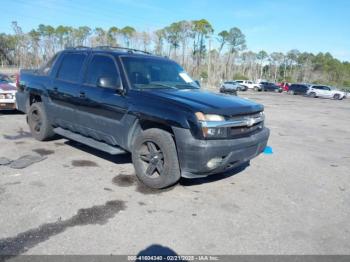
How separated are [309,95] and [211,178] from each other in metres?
41.5

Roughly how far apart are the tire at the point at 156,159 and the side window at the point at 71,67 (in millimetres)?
2008

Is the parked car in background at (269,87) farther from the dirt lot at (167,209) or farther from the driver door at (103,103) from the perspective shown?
the driver door at (103,103)

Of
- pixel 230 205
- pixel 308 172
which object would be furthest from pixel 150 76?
pixel 308 172

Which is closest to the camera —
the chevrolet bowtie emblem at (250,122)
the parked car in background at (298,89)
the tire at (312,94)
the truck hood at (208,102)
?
the truck hood at (208,102)

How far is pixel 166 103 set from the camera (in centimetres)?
448

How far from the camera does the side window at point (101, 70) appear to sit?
17.1 ft

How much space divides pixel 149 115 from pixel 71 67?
2396 millimetres

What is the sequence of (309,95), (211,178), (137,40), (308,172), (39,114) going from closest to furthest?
(211,178)
(308,172)
(39,114)
(309,95)
(137,40)

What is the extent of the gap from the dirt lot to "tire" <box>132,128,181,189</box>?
18 centimetres

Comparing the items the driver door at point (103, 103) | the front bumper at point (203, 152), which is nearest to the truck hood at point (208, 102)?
the front bumper at point (203, 152)

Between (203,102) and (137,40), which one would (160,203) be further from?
(137,40)

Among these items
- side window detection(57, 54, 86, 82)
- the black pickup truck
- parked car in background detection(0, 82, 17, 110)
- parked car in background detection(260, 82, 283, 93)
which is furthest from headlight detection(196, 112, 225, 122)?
→ parked car in background detection(260, 82, 283, 93)

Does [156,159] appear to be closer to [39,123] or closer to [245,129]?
[245,129]

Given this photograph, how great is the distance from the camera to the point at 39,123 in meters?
7.09
